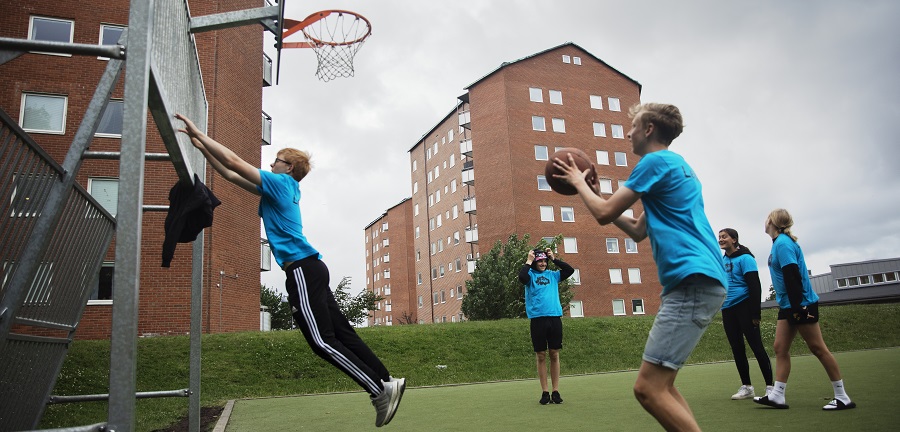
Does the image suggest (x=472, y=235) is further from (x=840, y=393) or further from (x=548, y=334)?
(x=840, y=393)

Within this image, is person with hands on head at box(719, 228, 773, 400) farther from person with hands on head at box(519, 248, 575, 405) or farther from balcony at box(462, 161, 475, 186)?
balcony at box(462, 161, 475, 186)

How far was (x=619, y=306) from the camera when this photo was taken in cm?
4812

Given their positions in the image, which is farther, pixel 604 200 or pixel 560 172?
pixel 560 172

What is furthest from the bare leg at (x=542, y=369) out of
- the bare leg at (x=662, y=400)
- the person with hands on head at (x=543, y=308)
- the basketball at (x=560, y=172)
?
the bare leg at (x=662, y=400)

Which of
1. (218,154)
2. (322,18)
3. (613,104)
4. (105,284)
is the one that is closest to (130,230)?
(218,154)

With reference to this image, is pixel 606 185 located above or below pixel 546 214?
above

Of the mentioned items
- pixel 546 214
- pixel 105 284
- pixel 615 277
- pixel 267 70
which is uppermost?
pixel 267 70

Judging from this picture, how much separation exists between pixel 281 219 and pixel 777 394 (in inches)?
212

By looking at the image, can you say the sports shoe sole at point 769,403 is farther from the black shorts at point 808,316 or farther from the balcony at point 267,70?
the balcony at point 267,70

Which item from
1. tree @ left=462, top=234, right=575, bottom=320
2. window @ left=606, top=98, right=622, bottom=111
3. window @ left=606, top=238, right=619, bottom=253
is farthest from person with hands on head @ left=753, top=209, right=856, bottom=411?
window @ left=606, top=98, right=622, bottom=111

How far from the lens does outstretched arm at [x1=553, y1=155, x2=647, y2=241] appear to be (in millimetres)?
3553

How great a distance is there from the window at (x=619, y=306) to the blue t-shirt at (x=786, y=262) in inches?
1655

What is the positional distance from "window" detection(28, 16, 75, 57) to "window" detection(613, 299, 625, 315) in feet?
128

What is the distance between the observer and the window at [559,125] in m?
50.7
